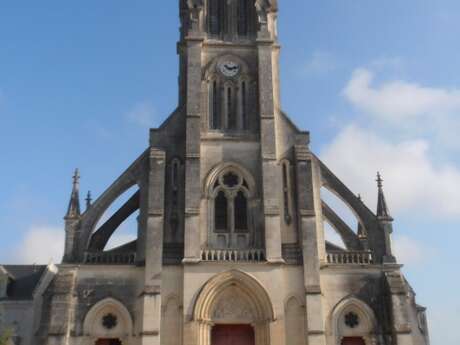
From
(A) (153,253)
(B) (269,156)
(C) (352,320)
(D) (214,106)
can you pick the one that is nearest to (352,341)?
(C) (352,320)

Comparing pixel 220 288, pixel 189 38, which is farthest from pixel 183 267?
pixel 189 38

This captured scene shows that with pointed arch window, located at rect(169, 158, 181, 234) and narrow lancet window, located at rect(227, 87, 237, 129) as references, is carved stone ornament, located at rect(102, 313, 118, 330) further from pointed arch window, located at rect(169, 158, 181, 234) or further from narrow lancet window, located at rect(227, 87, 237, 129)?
narrow lancet window, located at rect(227, 87, 237, 129)

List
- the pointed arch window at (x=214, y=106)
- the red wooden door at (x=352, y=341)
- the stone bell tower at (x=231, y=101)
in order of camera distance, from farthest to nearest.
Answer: the pointed arch window at (x=214, y=106) → the stone bell tower at (x=231, y=101) → the red wooden door at (x=352, y=341)

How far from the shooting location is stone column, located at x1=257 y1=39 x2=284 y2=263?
26.0 metres

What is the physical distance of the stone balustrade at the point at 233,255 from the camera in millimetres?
25797

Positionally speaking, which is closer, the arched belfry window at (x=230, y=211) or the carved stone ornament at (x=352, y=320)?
the carved stone ornament at (x=352, y=320)

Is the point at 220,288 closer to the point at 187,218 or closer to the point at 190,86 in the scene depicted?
the point at 187,218

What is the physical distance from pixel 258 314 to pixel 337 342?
3.65 metres

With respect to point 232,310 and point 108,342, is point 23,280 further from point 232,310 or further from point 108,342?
point 232,310

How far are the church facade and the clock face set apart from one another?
0.43ft

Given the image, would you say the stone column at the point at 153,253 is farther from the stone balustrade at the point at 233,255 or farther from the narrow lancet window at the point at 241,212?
the narrow lancet window at the point at 241,212

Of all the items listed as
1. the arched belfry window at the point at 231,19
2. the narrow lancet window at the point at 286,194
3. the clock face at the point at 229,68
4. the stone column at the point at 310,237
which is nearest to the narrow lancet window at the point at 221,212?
the narrow lancet window at the point at 286,194

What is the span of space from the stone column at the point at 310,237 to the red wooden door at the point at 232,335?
2782 mm

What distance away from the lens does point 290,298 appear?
25.5m
